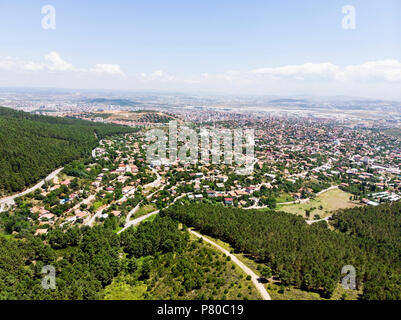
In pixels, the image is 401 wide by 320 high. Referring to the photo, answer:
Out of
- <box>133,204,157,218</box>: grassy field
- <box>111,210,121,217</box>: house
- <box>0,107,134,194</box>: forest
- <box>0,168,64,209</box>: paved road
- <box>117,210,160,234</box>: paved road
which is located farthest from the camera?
<box>0,107,134,194</box>: forest

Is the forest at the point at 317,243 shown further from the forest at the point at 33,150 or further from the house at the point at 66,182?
the forest at the point at 33,150

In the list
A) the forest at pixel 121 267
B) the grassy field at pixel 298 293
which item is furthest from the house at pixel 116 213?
the grassy field at pixel 298 293

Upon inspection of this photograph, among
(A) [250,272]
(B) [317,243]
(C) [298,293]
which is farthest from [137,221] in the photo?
(B) [317,243]

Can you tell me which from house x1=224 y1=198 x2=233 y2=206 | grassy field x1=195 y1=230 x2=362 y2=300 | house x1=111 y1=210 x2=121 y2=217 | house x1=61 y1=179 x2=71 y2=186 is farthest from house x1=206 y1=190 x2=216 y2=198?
house x1=61 y1=179 x2=71 y2=186

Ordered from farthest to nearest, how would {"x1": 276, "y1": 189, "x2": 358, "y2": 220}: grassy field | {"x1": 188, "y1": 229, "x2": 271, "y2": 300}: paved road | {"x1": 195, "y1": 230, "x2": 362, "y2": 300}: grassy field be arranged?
{"x1": 276, "y1": 189, "x2": 358, "y2": 220}: grassy field < {"x1": 188, "y1": 229, "x2": 271, "y2": 300}: paved road < {"x1": 195, "y1": 230, "x2": 362, "y2": 300}: grassy field

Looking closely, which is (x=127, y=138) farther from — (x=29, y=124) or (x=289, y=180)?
(x=289, y=180)

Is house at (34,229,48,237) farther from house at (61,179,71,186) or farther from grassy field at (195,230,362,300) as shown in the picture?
grassy field at (195,230,362,300)
